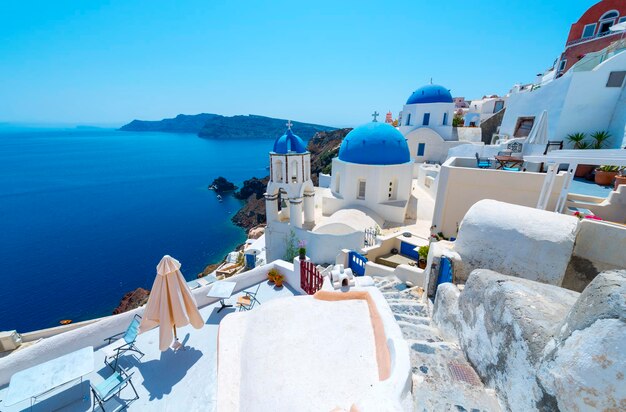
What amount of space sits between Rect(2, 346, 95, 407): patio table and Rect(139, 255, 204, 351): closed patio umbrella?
3.49 ft

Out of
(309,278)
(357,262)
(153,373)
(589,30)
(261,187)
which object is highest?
(589,30)

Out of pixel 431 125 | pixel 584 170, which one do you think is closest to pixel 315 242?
pixel 584 170

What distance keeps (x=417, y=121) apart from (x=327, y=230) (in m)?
19.6

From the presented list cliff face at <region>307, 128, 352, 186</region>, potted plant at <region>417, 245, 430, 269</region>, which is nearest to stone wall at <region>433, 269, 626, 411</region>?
potted plant at <region>417, 245, 430, 269</region>

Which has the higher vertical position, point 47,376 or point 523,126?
point 523,126

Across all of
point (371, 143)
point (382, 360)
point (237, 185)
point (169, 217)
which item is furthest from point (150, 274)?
point (237, 185)

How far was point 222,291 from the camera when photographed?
734 centimetres

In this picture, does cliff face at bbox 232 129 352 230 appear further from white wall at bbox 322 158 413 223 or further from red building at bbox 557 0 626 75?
red building at bbox 557 0 626 75

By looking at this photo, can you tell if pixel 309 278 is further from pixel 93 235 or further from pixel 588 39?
pixel 93 235

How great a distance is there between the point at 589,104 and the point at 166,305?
68.5 ft

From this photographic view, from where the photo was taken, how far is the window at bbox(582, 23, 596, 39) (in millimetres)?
21547

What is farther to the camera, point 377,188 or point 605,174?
point 377,188

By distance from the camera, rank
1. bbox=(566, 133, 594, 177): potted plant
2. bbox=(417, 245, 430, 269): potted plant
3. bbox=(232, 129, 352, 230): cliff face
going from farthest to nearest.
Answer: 1. bbox=(232, 129, 352, 230): cliff face
2. bbox=(566, 133, 594, 177): potted plant
3. bbox=(417, 245, 430, 269): potted plant

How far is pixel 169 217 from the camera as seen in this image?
48938 mm
